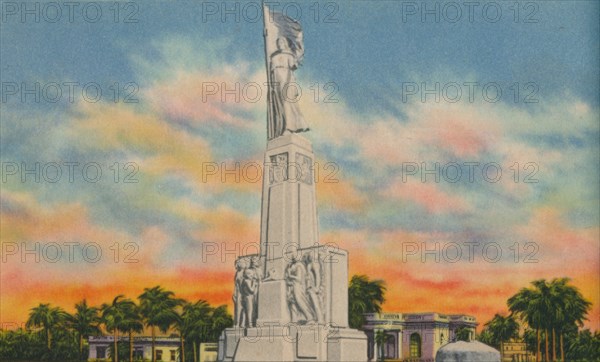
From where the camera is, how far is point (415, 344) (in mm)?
55625

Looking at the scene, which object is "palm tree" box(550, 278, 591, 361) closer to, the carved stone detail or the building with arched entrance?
the carved stone detail

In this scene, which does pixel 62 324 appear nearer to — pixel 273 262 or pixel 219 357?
pixel 219 357

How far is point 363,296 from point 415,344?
13.8 m

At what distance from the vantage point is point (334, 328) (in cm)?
2208

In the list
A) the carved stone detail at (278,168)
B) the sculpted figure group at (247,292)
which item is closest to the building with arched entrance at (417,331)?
the sculpted figure group at (247,292)

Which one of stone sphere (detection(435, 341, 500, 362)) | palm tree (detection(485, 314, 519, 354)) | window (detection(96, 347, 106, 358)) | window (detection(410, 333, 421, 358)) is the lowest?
window (detection(96, 347, 106, 358))

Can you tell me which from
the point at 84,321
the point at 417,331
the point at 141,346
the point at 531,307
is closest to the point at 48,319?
the point at 84,321

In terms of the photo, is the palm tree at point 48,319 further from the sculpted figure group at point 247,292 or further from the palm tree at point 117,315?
the sculpted figure group at point 247,292

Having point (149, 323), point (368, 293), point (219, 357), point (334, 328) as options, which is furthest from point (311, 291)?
point (368, 293)

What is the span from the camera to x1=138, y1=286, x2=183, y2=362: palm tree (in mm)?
35656

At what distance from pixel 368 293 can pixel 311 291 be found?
2331 cm

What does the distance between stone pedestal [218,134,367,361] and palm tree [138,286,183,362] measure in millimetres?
12302

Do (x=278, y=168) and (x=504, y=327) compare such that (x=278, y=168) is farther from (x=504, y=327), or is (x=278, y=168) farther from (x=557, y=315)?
(x=504, y=327)

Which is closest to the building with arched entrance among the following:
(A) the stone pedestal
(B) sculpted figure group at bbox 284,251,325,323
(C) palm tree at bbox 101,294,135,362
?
(C) palm tree at bbox 101,294,135,362
